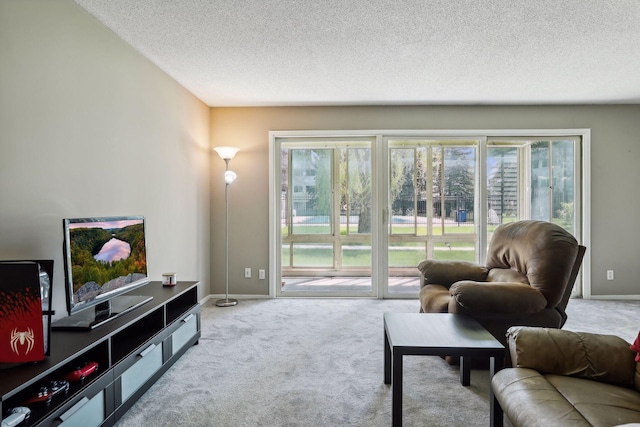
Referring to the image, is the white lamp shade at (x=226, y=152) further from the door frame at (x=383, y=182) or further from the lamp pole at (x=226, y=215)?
the door frame at (x=383, y=182)

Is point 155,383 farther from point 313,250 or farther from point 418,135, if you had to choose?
point 418,135

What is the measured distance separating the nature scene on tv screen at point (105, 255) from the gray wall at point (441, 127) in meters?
1.94

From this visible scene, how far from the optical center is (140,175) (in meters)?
2.88

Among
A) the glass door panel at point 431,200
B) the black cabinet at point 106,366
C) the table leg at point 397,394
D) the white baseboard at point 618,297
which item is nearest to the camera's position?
the black cabinet at point 106,366

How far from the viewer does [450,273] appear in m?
3.04

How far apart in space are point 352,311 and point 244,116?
2708 mm

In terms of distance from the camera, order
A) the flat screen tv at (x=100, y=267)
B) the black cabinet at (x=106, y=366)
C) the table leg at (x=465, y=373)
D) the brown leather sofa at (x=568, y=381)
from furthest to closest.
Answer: the table leg at (x=465, y=373)
the flat screen tv at (x=100, y=267)
the black cabinet at (x=106, y=366)
the brown leather sofa at (x=568, y=381)

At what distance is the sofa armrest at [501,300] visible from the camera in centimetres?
226

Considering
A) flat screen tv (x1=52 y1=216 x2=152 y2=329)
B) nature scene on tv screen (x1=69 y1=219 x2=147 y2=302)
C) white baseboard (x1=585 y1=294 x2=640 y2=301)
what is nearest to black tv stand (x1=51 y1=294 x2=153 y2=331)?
flat screen tv (x1=52 y1=216 x2=152 y2=329)

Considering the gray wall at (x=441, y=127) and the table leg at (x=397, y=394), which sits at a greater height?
the gray wall at (x=441, y=127)

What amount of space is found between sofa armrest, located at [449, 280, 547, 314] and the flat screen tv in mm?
2117

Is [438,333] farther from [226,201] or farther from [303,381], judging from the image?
[226,201]

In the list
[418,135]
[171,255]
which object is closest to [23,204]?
[171,255]

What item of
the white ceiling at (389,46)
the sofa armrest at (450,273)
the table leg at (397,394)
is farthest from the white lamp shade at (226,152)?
the table leg at (397,394)
